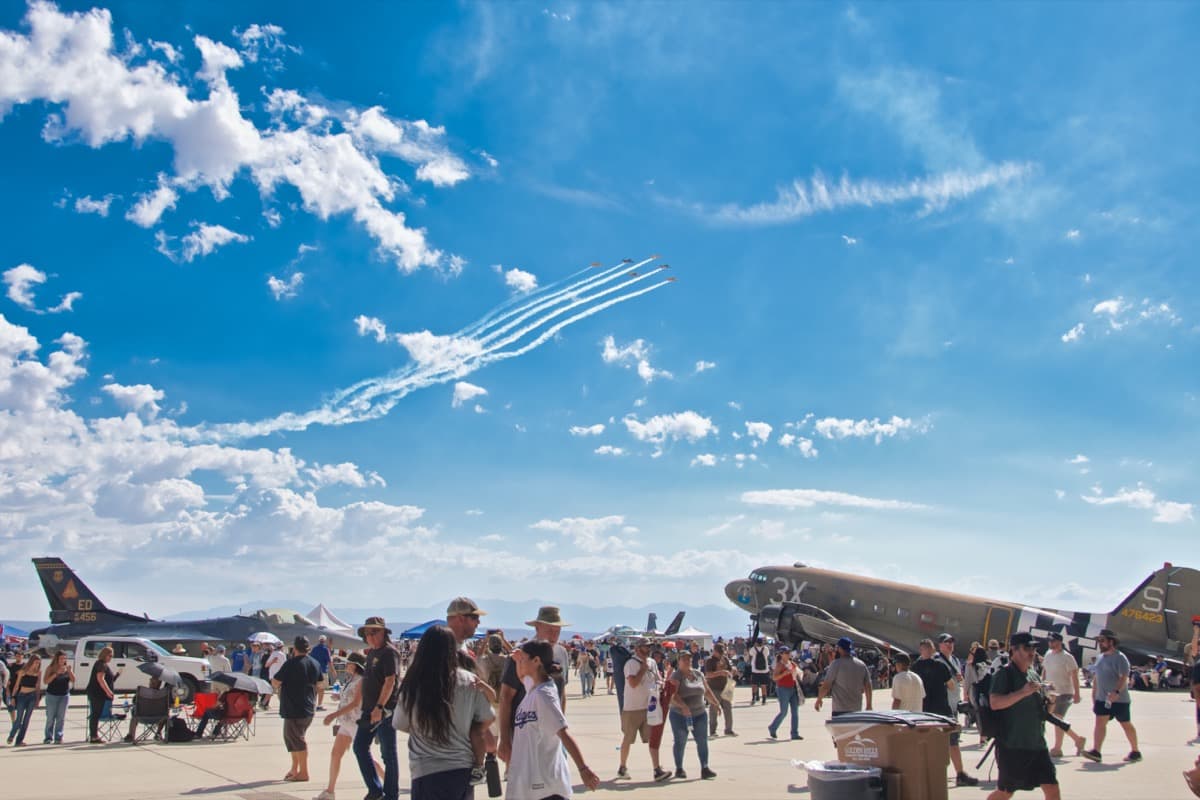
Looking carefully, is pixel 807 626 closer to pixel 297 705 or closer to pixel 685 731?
pixel 685 731

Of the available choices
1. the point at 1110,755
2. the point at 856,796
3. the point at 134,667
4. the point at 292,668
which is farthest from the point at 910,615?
the point at 856,796

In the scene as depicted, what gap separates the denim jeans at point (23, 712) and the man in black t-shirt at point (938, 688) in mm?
12524

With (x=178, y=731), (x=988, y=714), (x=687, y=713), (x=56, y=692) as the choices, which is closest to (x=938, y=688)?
(x=687, y=713)

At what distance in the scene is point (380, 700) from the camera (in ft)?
25.1

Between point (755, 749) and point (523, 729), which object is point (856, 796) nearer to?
point (523, 729)

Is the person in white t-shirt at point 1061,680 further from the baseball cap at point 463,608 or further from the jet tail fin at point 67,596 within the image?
the jet tail fin at point 67,596

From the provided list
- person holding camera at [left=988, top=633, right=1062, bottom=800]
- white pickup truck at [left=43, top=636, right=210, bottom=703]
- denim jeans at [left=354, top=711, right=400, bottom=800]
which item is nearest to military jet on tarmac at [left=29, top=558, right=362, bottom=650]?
white pickup truck at [left=43, top=636, right=210, bottom=703]

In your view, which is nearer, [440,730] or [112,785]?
[440,730]

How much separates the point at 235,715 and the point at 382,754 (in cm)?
726

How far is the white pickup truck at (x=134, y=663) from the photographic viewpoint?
1870cm

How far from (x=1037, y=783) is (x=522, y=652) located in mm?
4154

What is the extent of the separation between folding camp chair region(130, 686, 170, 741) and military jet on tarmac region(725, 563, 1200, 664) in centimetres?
2665

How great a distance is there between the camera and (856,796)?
554 cm

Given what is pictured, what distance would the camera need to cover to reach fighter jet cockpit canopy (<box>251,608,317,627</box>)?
1256 inches
